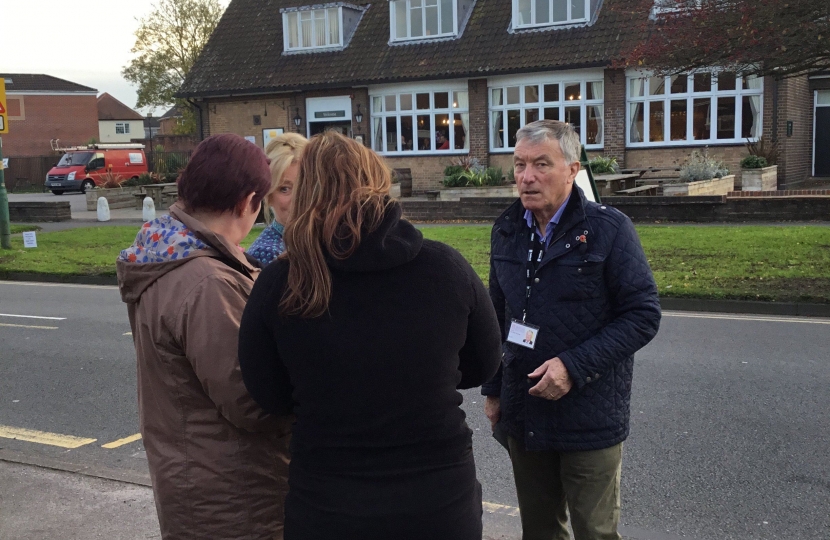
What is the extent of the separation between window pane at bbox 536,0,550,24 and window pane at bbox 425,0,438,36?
3.75 m

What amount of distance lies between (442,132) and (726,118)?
31.1 feet

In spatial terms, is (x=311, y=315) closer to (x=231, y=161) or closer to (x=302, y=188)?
(x=302, y=188)

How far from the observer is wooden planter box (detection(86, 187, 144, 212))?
28969 mm

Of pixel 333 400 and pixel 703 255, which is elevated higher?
pixel 333 400

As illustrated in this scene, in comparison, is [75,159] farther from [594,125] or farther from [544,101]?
[594,125]

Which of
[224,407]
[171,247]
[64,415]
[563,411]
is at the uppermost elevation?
[171,247]

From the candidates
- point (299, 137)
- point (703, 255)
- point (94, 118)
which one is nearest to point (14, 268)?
point (703, 255)

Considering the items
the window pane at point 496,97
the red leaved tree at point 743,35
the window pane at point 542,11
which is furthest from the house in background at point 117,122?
the red leaved tree at point 743,35

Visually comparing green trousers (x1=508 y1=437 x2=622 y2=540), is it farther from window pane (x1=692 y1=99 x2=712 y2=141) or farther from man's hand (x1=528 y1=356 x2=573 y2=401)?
window pane (x1=692 y1=99 x2=712 y2=141)

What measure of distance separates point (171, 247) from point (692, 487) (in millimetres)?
3462

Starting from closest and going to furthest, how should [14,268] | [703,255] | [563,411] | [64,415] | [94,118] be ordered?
1. [563,411]
2. [64,415]
3. [703,255]
4. [14,268]
5. [94,118]

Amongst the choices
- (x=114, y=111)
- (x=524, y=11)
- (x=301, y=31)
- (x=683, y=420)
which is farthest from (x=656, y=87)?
(x=114, y=111)

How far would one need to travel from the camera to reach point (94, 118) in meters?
66.8

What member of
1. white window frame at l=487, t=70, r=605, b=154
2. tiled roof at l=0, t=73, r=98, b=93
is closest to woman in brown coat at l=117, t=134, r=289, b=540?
white window frame at l=487, t=70, r=605, b=154
